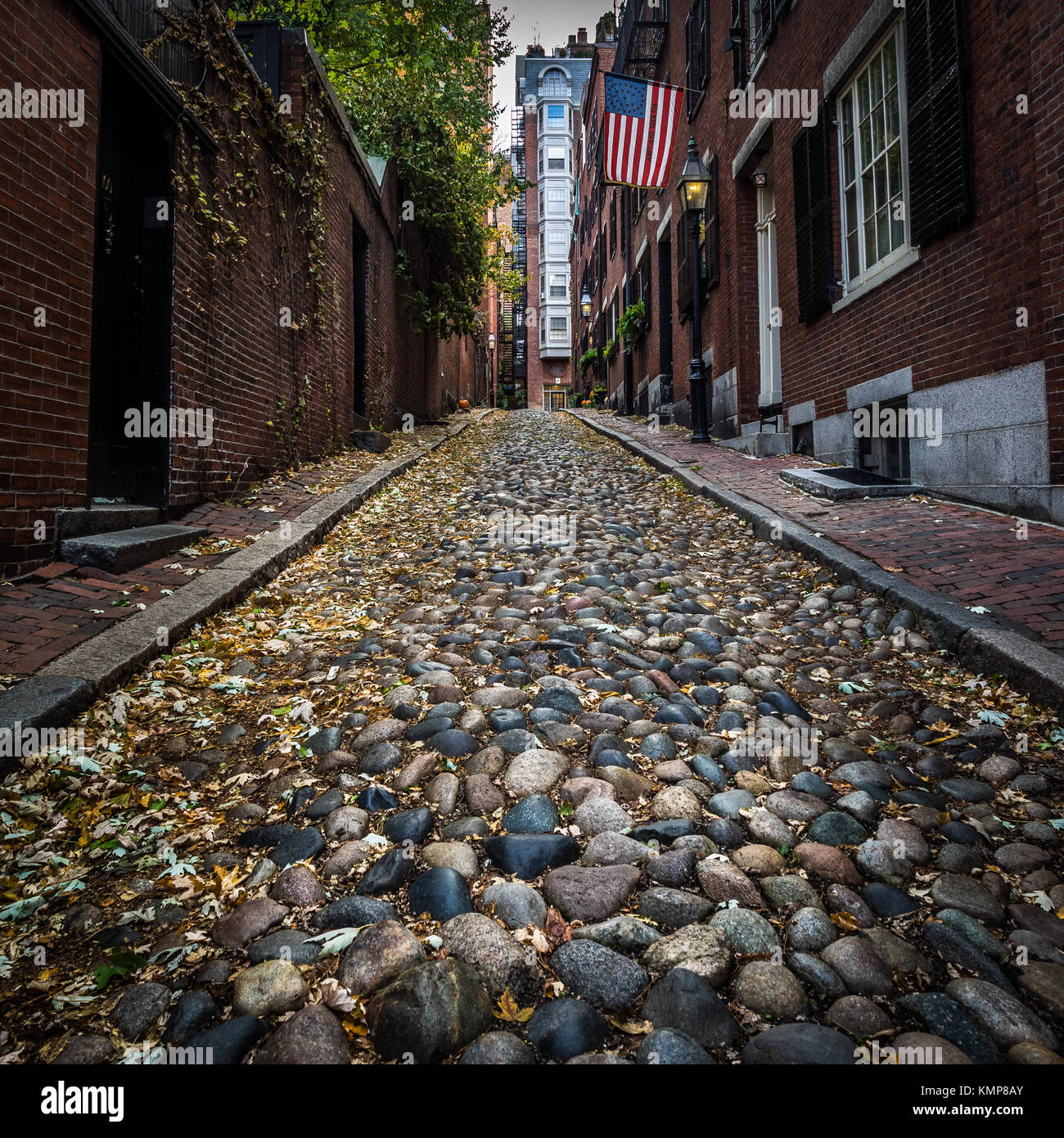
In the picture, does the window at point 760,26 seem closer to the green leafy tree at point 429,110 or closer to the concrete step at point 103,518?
the green leafy tree at point 429,110

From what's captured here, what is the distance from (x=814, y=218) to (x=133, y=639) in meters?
7.47

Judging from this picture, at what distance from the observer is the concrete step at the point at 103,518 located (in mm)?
3455

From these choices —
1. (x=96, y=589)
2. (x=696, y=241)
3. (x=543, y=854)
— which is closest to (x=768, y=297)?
(x=696, y=241)

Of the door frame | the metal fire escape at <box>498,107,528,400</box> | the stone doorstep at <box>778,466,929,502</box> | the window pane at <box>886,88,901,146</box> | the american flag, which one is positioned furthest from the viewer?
the metal fire escape at <box>498,107,528,400</box>

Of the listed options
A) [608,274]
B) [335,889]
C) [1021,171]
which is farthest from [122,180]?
[608,274]

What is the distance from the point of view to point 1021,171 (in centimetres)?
407

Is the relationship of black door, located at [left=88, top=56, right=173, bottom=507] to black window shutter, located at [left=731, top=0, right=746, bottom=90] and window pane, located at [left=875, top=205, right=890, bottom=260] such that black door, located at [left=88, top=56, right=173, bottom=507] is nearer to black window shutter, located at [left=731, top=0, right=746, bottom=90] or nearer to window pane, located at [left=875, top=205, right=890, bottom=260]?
window pane, located at [left=875, top=205, right=890, bottom=260]

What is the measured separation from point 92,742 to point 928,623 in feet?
11.0

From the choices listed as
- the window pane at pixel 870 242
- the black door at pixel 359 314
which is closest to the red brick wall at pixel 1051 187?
the window pane at pixel 870 242

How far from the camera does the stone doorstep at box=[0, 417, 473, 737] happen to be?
2.15 metres

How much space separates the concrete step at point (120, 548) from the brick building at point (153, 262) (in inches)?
3.6

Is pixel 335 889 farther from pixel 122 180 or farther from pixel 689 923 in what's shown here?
pixel 122 180

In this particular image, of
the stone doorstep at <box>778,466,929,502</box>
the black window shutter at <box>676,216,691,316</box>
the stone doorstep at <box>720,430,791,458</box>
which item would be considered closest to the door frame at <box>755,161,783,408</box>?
the stone doorstep at <box>720,430,791,458</box>

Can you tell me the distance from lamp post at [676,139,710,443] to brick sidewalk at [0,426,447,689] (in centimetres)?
641
